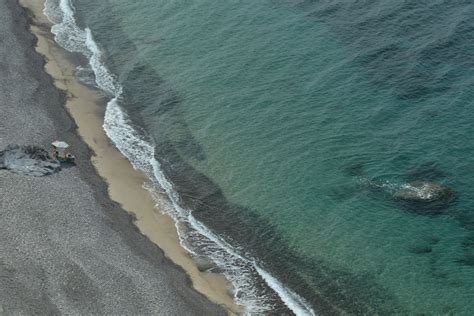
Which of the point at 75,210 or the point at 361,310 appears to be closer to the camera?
the point at 361,310

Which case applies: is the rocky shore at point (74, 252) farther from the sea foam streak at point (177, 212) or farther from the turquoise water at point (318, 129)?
the turquoise water at point (318, 129)

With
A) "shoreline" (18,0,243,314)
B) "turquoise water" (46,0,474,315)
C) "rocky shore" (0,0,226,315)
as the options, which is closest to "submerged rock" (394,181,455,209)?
"turquoise water" (46,0,474,315)

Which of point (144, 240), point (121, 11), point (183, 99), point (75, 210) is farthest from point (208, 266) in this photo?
point (121, 11)

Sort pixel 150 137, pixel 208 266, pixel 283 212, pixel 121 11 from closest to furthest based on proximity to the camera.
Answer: pixel 208 266
pixel 283 212
pixel 150 137
pixel 121 11

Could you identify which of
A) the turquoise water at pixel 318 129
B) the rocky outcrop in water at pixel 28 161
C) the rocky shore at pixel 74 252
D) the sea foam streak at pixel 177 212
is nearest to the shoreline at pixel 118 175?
the sea foam streak at pixel 177 212

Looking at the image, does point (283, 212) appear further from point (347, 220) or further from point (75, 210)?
point (75, 210)

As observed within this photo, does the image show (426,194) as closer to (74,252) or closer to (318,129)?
(318,129)
